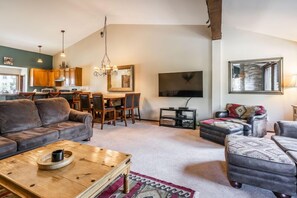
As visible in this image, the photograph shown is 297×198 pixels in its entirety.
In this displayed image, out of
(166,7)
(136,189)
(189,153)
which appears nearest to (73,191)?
(136,189)

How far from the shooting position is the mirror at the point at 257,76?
4.04 meters

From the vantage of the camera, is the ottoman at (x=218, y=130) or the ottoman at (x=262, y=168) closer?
the ottoman at (x=262, y=168)

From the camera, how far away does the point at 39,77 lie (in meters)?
7.63

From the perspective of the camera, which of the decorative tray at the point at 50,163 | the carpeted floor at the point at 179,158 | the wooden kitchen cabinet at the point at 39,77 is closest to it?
the decorative tray at the point at 50,163

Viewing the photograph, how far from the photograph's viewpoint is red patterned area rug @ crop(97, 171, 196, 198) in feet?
5.66

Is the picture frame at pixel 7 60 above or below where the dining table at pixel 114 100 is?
above

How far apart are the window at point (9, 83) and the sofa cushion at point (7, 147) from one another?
592 centimetres

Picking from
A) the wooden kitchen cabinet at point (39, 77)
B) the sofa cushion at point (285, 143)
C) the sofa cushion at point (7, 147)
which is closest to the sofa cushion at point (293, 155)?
the sofa cushion at point (285, 143)

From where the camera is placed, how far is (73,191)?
119cm

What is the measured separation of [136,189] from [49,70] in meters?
8.24

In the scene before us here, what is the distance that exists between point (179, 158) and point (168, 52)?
369 centimetres

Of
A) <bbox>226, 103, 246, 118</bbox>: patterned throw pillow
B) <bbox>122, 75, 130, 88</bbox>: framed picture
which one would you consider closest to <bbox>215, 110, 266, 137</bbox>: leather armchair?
<bbox>226, 103, 246, 118</bbox>: patterned throw pillow

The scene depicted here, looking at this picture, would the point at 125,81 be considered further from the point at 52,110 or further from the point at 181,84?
the point at 52,110

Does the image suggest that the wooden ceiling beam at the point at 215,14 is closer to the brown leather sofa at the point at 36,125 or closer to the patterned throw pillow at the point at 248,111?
the patterned throw pillow at the point at 248,111
